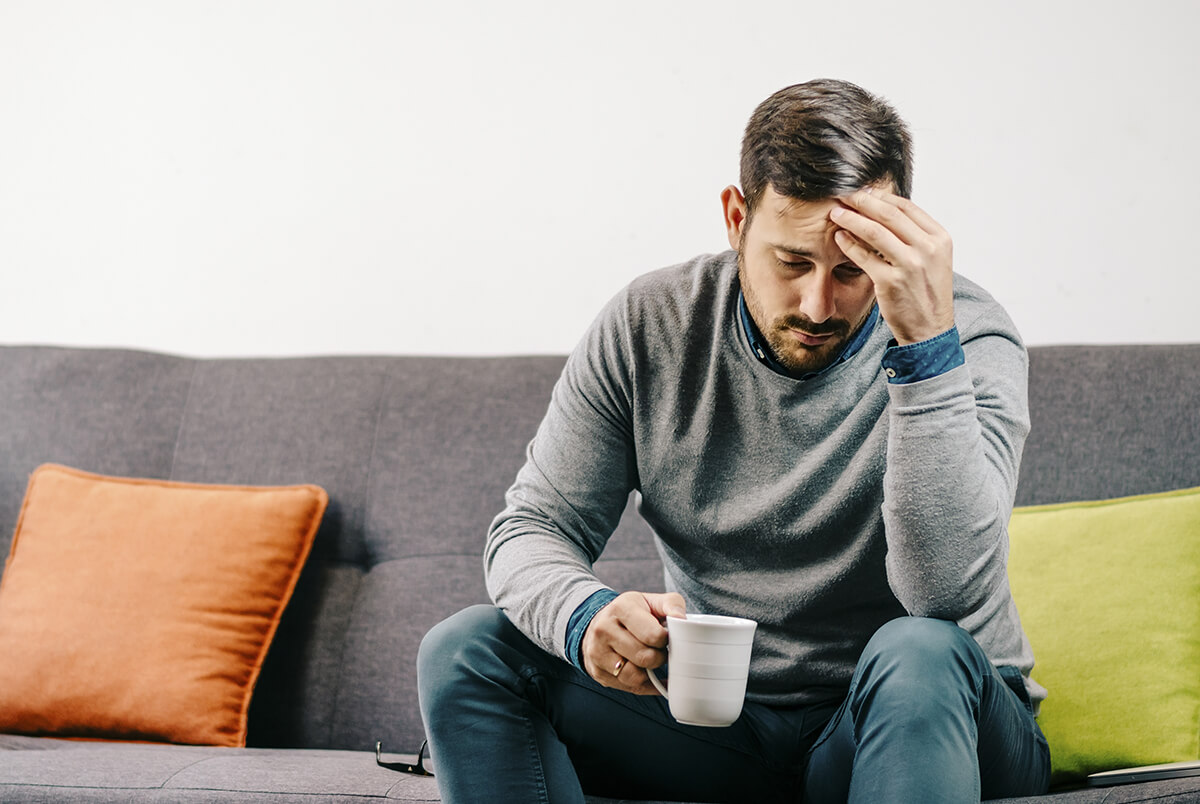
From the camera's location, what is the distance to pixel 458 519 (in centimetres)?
177

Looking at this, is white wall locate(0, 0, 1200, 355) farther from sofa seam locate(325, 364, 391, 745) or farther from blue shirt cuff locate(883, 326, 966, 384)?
blue shirt cuff locate(883, 326, 966, 384)

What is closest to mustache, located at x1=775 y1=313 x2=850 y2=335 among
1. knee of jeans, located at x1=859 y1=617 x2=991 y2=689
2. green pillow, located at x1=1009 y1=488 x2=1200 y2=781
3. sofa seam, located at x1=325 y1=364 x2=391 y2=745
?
knee of jeans, located at x1=859 y1=617 x2=991 y2=689

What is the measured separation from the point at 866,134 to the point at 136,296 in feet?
5.64

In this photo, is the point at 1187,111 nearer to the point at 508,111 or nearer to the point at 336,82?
the point at 508,111

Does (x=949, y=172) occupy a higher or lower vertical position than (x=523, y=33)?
lower

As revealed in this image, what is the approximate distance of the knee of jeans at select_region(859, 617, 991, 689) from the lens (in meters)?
0.88

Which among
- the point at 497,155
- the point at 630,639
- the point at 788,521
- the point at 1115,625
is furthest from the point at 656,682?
the point at 497,155

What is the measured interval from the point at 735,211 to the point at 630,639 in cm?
55

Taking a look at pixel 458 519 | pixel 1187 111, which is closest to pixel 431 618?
pixel 458 519

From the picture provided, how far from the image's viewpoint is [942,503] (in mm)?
970

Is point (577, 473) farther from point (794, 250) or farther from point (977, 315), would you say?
point (977, 315)

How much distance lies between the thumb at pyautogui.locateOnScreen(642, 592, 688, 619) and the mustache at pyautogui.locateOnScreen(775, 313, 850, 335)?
0.35 m

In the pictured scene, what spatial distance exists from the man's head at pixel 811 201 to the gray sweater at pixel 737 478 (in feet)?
0.22

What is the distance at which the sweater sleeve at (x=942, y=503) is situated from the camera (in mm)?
971
